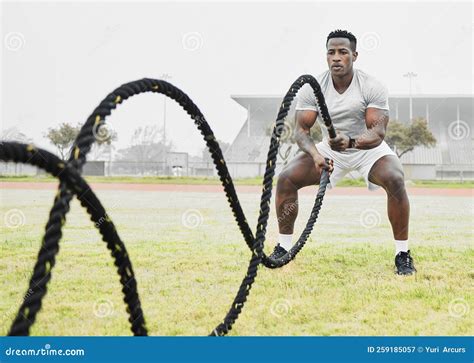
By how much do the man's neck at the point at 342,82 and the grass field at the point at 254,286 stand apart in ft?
4.72

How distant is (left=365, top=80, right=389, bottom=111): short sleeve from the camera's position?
4.26 m

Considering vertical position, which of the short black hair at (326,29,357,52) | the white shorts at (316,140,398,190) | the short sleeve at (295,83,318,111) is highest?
the short black hair at (326,29,357,52)

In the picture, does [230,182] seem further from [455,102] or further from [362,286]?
[455,102]

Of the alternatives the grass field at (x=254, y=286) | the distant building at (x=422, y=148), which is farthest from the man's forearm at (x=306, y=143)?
the distant building at (x=422, y=148)

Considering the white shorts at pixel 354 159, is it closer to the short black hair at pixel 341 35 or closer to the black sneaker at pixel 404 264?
the black sneaker at pixel 404 264

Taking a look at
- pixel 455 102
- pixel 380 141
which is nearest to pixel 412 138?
pixel 455 102

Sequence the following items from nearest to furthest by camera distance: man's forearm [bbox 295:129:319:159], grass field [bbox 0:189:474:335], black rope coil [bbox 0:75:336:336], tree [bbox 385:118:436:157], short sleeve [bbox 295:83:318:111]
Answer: black rope coil [bbox 0:75:336:336]
grass field [bbox 0:189:474:335]
man's forearm [bbox 295:129:319:159]
short sleeve [bbox 295:83:318:111]
tree [bbox 385:118:436:157]

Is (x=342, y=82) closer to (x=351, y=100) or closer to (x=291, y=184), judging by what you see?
(x=351, y=100)

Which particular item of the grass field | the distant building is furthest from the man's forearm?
the distant building

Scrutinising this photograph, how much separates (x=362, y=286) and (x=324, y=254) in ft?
4.02

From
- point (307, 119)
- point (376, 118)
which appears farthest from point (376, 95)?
point (307, 119)

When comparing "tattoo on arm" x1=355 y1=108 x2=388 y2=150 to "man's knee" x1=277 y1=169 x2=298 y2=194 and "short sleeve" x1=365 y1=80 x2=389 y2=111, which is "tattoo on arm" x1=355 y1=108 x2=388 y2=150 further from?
"man's knee" x1=277 y1=169 x2=298 y2=194

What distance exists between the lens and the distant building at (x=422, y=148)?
31172mm

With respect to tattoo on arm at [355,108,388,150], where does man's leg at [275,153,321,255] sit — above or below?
below
